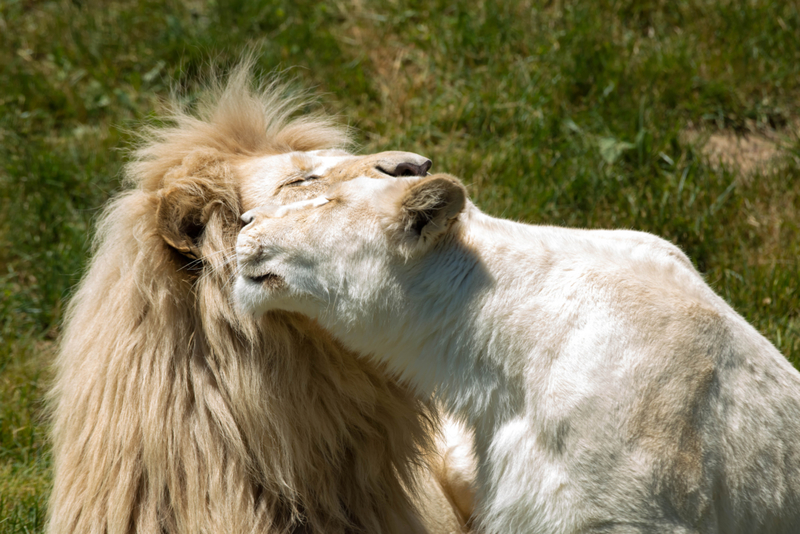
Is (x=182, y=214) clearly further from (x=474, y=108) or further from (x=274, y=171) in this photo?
(x=474, y=108)

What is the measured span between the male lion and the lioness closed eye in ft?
0.62

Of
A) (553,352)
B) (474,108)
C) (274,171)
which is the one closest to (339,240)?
(274,171)

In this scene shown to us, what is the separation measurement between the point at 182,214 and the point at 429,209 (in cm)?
85

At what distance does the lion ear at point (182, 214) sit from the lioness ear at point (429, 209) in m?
0.75

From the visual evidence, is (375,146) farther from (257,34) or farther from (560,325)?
(560,325)

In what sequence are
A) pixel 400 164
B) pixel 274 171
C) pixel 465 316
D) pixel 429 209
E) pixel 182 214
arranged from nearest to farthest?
pixel 429 209 → pixel 465 316 → pixel 400 164 → pixel 182 214 → pixel 274 171

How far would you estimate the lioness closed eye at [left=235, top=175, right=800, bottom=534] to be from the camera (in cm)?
202

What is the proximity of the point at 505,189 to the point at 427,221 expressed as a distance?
2815 millimetres

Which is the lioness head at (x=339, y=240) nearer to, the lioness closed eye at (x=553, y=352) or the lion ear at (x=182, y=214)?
the lioness closed eye at (x=553, y=352)

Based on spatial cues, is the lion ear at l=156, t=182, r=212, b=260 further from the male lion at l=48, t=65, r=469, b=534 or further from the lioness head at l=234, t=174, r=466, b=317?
the lioness head at l=234, t=174, r=466, b=317

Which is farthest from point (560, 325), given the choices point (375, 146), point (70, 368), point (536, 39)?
point (536, 39)

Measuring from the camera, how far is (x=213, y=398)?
246cm

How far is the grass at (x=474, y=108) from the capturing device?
4398 millimetres

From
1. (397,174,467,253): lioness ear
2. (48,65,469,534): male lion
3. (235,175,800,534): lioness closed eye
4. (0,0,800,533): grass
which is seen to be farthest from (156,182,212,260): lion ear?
(0,0,800,533): grass
